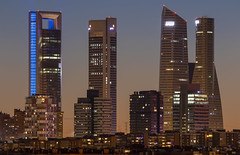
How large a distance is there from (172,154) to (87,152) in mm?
19530

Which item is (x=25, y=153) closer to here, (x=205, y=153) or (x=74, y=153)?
(x=74, y=153)

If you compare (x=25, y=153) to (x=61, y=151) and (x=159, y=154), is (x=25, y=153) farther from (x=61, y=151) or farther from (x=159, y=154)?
(x=159, y=154)

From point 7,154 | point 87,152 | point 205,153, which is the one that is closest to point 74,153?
point 87,152

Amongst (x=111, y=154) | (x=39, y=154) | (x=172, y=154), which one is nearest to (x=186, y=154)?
(x=172, y=154)

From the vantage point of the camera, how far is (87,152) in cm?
19488

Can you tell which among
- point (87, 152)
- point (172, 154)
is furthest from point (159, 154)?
point (87, 152)

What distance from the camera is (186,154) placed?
192 metres

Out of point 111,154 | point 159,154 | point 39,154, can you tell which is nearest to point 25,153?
point 39,154

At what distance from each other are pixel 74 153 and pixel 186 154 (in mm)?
24854

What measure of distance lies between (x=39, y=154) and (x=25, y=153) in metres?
3.71

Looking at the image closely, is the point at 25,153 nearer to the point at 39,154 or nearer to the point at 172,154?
the point at 39,154

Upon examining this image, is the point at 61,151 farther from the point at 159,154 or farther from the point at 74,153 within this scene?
the point at 159,154

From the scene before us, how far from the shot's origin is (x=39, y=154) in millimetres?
195250

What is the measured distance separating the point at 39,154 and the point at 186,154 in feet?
109
